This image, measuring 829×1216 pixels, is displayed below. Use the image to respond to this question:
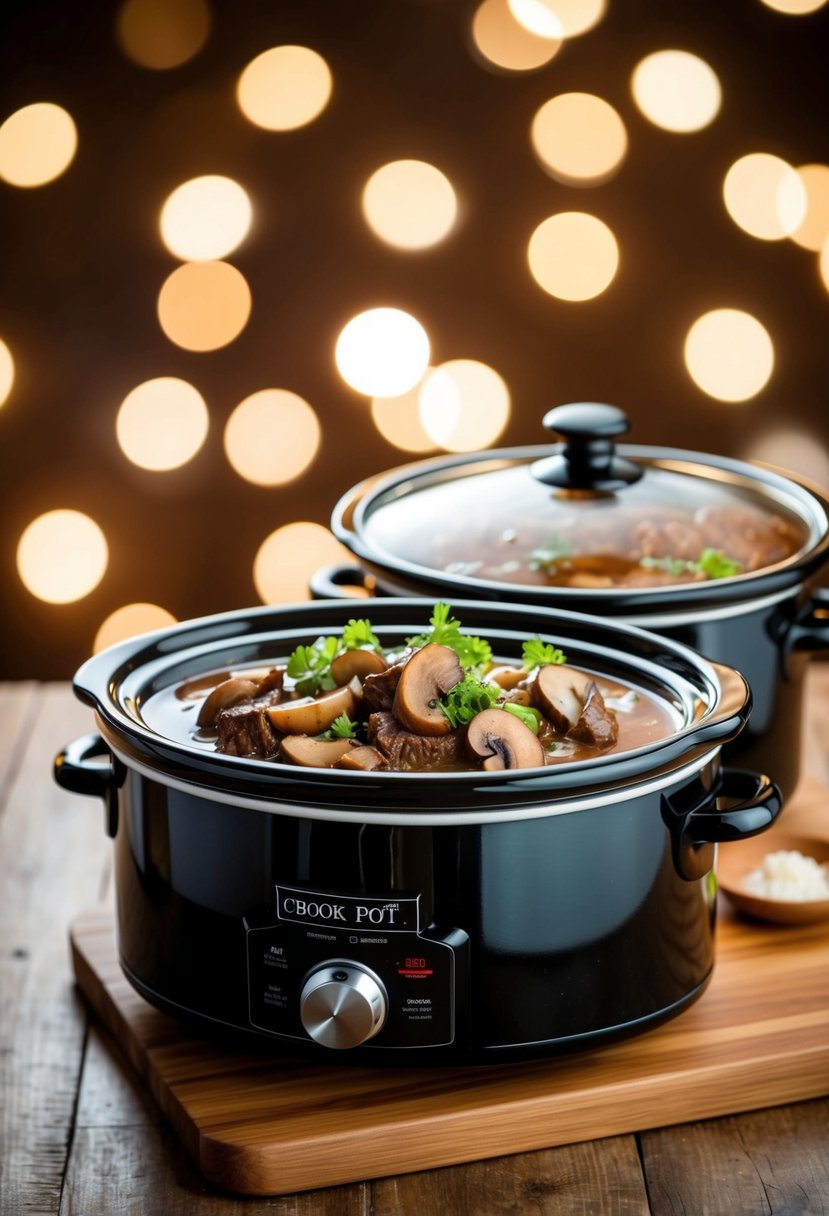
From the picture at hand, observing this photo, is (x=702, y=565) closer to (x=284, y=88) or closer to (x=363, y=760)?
(x=363, y=760)

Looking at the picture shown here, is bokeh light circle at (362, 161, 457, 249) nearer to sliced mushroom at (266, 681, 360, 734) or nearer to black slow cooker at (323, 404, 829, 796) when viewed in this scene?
black slow cooker at (323, 404, 829, 796)

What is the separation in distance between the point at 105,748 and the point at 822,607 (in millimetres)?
940

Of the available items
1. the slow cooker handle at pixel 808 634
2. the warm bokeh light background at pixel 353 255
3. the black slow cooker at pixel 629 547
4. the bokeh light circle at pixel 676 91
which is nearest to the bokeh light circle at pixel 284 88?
the warm bokeh light background at pixel 353 255

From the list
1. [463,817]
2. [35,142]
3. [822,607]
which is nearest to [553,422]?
[822,607]

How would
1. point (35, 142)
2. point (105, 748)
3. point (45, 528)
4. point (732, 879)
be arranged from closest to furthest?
point (105, 748) → point (732, 879) → point (35, 142) → point (45, 528)

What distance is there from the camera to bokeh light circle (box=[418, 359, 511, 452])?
3111mm

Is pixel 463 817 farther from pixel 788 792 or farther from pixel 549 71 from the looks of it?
pixel 549 71

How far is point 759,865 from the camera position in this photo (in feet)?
6.01

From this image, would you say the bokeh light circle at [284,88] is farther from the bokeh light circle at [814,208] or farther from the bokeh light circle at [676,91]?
the bokeh light circle at [814,208]

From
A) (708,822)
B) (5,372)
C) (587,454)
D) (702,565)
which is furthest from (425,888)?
(5,372)

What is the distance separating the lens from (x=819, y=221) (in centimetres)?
308

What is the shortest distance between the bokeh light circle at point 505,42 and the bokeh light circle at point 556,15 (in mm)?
13

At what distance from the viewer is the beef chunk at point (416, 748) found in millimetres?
1365

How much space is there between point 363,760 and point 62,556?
2.00 m
